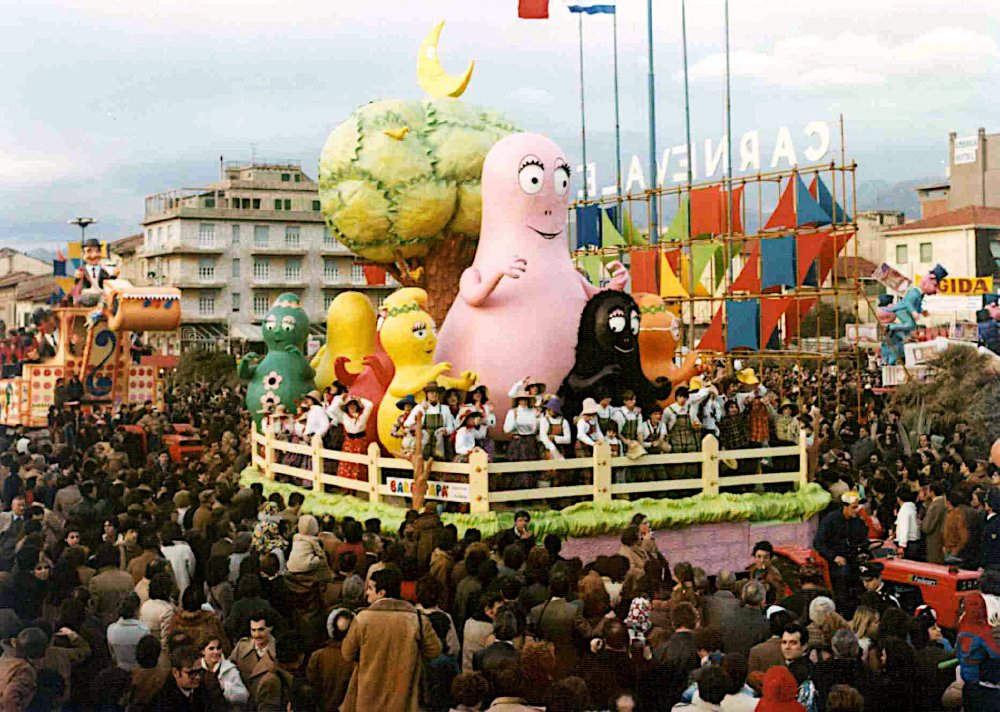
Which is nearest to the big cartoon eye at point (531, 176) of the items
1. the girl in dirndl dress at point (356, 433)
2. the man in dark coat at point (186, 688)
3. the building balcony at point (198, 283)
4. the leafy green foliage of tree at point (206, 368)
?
the girl in dirndl dress at point (356, 433)

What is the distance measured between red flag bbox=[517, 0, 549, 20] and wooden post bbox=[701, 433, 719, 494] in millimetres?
6709

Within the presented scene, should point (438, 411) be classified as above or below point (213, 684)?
above

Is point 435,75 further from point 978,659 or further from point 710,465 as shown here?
point 978,659

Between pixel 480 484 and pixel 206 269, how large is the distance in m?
Result: 18.6

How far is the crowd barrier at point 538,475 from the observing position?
11648 millimetres

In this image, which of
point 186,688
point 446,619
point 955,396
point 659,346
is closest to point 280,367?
point 659,346

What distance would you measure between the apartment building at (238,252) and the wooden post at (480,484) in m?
17.2

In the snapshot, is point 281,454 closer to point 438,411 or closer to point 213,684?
point 438,411

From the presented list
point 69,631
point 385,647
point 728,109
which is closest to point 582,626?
point 385,647

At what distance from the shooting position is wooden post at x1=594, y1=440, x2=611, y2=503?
39.4 ft

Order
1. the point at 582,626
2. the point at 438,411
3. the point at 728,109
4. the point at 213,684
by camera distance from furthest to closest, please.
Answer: the point at 728,109 < the point at 438,411 < the point at 582,626 < the point at 213,684

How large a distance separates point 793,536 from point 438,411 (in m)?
3.99

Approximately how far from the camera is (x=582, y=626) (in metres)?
7.27

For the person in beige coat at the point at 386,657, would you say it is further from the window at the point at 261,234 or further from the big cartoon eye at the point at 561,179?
the window at the point at 261,234
